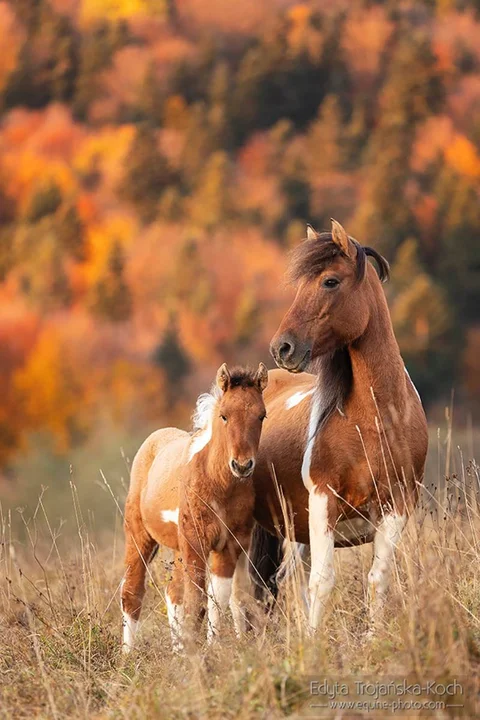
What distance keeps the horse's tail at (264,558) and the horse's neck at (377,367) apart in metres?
1.85

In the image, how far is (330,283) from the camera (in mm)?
6125

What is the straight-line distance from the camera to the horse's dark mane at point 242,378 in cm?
664

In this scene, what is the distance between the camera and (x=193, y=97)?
991 inches

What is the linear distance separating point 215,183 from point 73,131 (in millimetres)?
3414

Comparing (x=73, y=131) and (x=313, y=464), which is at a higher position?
(x=73, y=131)

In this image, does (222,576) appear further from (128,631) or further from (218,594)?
(128,631)

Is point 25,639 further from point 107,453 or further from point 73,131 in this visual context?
point 73,131

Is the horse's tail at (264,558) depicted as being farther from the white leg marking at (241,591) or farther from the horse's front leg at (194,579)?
the horse's front leg at (194,579)

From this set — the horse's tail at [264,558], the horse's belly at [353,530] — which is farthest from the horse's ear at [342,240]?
the horse's tail at [264,558]

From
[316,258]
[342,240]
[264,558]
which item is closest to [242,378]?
[316,258]

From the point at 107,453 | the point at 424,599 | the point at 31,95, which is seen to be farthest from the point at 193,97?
the point at 424,599

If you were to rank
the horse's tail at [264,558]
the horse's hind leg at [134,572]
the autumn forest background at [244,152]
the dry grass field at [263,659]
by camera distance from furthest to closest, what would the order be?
the autumn forest background at [244,152]
the horse's tail at [264,558]
the horse's hind leg at [134,572]
the dry grass field at [263,659]

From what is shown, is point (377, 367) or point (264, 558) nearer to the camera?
point (377, 367)

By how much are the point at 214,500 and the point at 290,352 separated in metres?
1.20
